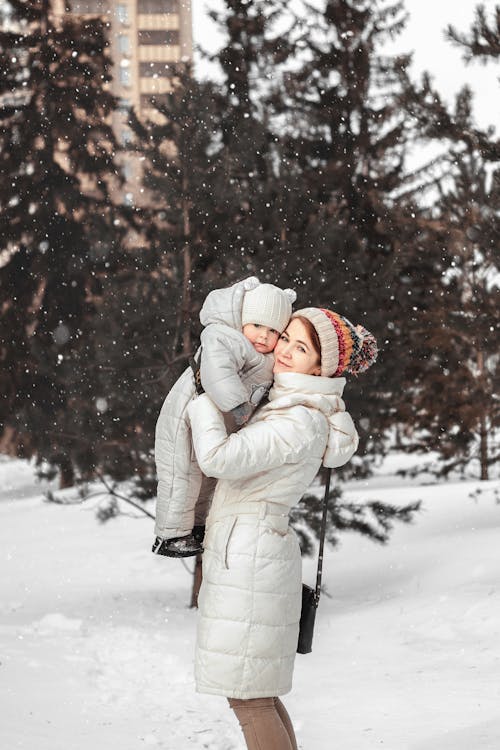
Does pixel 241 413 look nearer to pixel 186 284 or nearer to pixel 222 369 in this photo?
pixel 222 369

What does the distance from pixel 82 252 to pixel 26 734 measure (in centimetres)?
1553

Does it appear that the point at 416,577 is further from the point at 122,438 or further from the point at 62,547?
the point at 62,547

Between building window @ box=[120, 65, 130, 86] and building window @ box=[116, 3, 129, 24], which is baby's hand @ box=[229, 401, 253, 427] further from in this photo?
building window @ box=[116, 3, 129, 24]

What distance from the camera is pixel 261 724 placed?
10.5 feet

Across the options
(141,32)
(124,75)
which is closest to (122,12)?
(124,75)

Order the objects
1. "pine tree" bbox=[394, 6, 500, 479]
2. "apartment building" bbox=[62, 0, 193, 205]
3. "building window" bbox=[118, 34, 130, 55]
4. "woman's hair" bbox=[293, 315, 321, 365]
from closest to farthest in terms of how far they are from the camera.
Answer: "woman's hair" bbox=[293, 315, 321, 365] → "pine tree" bbox=[394, 6, 500, 479] → "apartment building" bbox=[62, 0, 193, 205] → "building window" bbox=[118, 34, 130, 55]

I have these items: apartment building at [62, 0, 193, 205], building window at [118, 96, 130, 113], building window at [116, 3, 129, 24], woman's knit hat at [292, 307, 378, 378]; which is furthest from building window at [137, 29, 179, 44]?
woman's knit hat at [292, 307, 378, 378]

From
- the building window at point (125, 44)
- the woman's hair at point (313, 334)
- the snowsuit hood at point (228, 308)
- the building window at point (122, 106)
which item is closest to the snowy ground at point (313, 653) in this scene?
the woman's hair at point (313, 334)

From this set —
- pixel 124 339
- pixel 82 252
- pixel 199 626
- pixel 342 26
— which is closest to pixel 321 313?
pixel 199 626

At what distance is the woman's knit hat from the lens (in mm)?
3326

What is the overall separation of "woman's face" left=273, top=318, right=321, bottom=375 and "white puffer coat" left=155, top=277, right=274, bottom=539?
0.06 m

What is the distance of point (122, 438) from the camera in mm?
7988

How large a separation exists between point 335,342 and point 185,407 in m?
0.61

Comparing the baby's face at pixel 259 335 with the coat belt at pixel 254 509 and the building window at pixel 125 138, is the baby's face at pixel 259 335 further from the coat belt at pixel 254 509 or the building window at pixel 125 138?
the building window at pixel 125 138
